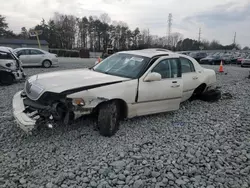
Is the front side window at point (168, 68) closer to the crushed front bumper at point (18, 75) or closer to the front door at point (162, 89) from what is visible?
the front door at point (162, 89)

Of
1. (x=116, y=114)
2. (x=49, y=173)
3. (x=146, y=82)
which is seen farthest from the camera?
(x=146, y=82)

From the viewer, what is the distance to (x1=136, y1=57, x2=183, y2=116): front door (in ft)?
14.4

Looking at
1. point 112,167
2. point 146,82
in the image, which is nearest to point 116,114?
point 146,82

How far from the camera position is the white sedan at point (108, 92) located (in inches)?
141

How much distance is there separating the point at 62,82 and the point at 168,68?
7.89 feet

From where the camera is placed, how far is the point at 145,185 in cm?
272

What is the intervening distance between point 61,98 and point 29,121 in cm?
60

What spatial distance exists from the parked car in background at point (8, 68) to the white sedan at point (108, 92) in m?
4.85

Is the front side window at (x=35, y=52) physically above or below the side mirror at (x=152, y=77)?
above

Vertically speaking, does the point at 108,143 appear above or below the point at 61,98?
below

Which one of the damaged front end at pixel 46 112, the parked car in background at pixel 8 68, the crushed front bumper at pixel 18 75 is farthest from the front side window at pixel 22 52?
the damaged front end at pixel 46 112

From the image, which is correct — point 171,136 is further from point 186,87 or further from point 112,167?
point 186,87

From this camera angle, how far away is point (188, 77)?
573cm

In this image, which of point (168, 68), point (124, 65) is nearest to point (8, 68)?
point (124, 65)
